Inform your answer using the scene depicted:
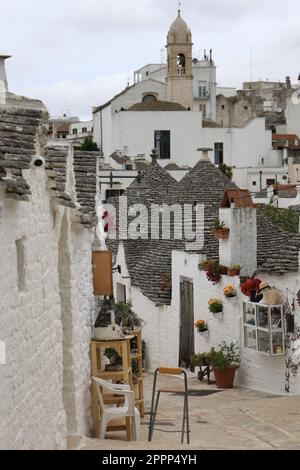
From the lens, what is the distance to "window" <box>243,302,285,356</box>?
18719mm

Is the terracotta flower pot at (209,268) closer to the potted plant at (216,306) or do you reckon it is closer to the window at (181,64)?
the potted plant at (216,306)

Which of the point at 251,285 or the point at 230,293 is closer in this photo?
the point at 251,285

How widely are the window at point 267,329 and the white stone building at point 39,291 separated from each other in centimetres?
493

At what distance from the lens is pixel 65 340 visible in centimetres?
1308

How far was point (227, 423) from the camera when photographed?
15.8 meters

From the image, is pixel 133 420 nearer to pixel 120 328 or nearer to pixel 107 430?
pixel 107 430

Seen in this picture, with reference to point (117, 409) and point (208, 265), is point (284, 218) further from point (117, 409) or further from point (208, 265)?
point (117, 409)

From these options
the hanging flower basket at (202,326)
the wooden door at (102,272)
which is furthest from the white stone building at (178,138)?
the wooden door at (102,272)

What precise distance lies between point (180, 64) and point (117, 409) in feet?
263

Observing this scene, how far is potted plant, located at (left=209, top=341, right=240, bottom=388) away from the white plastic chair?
6044 mm

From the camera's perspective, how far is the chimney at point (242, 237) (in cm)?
2027

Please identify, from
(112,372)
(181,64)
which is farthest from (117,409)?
(181,64)
